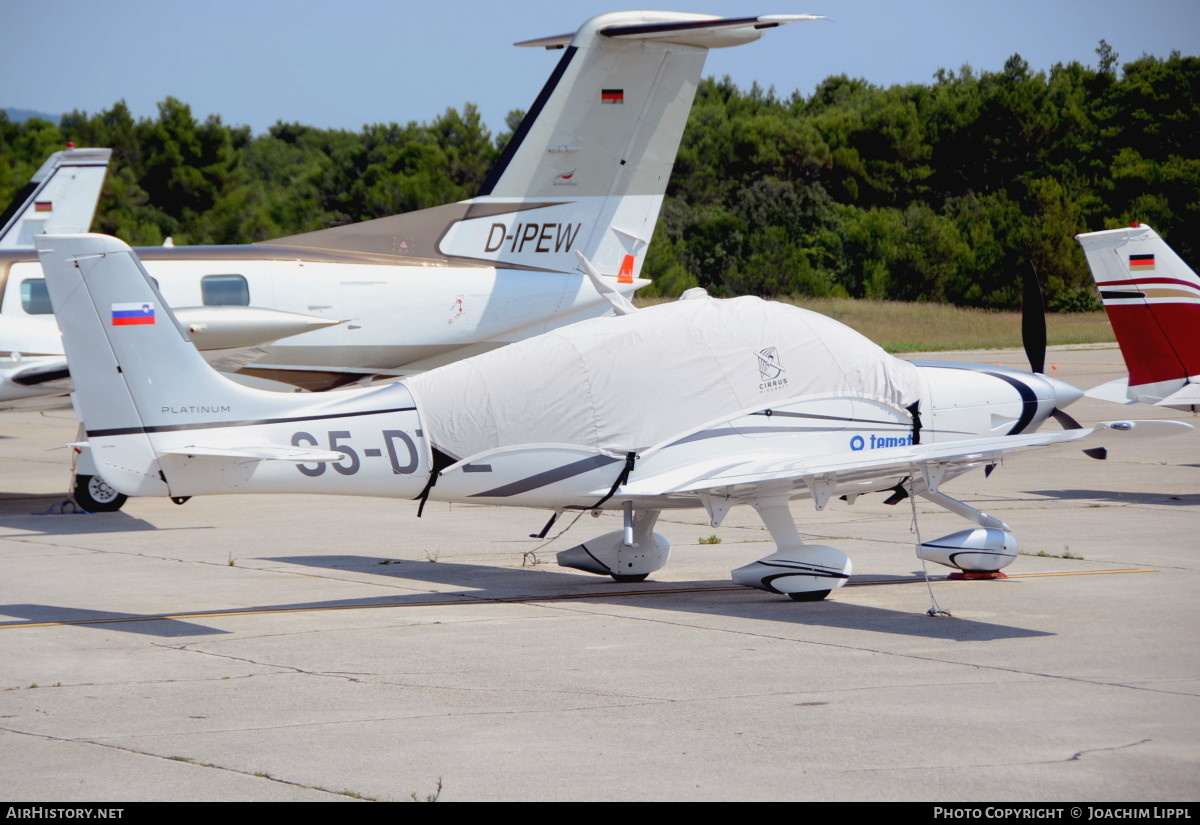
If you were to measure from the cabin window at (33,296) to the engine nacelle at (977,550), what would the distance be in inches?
490

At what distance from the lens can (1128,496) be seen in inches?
662

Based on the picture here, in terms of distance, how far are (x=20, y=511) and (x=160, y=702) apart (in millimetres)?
10488

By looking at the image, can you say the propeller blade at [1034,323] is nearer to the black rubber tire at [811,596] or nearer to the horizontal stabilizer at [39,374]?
the black rubber tire at [811,596]

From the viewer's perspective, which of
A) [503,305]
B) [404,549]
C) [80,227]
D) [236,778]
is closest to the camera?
[236,778]

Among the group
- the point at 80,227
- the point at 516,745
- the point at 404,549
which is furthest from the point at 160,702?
the point at 80,227

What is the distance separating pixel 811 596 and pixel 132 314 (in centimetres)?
555

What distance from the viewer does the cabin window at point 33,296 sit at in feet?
57.9

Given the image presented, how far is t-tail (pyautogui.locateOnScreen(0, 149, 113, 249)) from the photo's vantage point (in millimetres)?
28406

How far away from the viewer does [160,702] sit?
7602mm

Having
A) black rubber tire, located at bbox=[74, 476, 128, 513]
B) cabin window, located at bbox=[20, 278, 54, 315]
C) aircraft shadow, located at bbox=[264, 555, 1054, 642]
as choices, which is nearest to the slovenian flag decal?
aircraft shadow, located at bbox=[264, 555, 1054, 642]

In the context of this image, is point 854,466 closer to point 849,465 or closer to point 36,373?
point 849,465

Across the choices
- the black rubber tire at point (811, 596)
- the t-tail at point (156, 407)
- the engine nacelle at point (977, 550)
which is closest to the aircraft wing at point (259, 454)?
the t-tail at point (156, 407)

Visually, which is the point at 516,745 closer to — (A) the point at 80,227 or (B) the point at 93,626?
(B) the point at 93,626

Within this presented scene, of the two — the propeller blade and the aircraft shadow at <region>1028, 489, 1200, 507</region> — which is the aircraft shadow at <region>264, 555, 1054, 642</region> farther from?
the aircraft shadow at <region>1028, 489, 1200, 507</region>
